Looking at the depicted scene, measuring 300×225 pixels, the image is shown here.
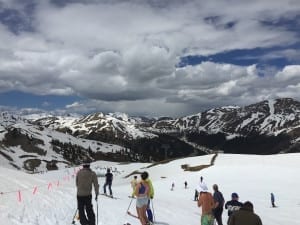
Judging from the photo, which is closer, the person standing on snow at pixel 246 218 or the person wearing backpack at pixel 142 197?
the person standing on snow at pixel 246 218

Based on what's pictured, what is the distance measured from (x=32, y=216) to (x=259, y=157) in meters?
99.0

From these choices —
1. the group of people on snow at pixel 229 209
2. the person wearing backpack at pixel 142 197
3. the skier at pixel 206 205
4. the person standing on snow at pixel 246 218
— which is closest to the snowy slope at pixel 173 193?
the person wearing backpack at pixel 142 197

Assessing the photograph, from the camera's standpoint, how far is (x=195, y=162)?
119 m

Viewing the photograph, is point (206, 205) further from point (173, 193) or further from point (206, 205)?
point (173, 193)

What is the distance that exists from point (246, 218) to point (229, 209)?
640 centimetres

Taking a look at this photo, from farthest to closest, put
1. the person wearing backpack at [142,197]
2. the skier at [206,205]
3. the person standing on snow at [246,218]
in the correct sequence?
1. the person wearing backpack at [142,197]
2. the skier at [206,205]
3. the person standing on snow at [246,218]

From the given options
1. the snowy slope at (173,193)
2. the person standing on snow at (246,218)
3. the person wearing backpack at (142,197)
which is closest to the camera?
the person standing on snow at (246,218)

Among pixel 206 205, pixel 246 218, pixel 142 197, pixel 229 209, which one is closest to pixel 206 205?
pixel 206 205

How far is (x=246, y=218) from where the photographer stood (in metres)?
12.1

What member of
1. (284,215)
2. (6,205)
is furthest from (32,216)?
(284,215)

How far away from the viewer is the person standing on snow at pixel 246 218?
39.6ft

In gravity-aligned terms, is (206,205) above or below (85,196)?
below

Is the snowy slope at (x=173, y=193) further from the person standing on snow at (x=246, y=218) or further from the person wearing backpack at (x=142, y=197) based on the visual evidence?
the person standing on snow at (x=246, y=218)

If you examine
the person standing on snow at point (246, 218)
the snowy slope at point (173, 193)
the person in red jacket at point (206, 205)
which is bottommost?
the snowy slope at point (173, 193)
